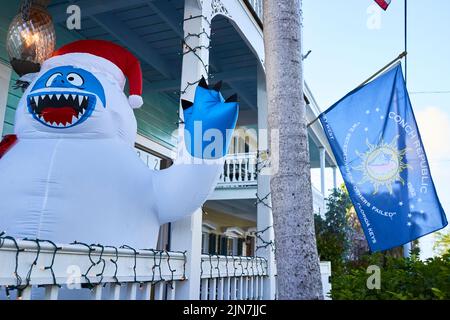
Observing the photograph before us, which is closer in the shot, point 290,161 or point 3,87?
point 290,161

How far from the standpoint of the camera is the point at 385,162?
357 centimetres

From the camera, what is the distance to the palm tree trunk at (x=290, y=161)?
85.5 inches

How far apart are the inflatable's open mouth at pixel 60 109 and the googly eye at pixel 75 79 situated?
9 cm

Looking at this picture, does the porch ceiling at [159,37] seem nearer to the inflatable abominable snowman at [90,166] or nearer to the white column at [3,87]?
the white column at [3,87]

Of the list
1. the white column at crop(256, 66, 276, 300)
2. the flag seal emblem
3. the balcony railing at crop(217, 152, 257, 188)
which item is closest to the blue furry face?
the flag seal emblem

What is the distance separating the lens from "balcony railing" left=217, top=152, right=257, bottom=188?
32.8 feet

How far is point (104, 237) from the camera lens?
2.66 metres

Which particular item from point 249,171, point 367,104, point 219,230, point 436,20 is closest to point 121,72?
point 367,104

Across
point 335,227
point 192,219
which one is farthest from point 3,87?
point 335,227

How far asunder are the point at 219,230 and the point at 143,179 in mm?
11275

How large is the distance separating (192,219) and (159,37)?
3052 millimetres

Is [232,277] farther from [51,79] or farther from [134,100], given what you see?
[51,79]

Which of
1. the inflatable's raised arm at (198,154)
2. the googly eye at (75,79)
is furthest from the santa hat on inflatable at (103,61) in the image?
the inflatable's raised arm at (198,154)

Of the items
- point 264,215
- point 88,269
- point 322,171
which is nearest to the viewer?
point 88,269
